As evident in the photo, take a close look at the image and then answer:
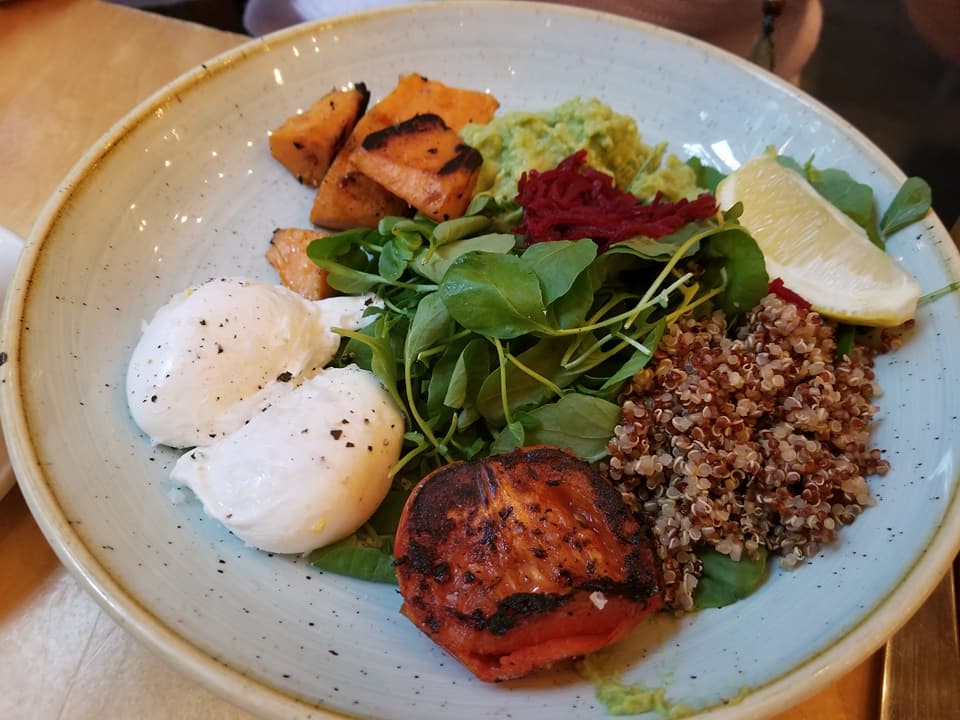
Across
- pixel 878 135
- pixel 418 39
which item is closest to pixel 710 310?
pixel 418 39

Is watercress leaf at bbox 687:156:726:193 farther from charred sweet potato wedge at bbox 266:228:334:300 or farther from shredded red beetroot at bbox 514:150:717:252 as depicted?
charred sweet potato wedge at bbox 266:228:334:300

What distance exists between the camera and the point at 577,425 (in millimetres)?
1362

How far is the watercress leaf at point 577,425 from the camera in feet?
4.43

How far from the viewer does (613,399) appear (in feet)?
4.63

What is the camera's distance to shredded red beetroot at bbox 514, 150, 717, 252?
152 centimetres

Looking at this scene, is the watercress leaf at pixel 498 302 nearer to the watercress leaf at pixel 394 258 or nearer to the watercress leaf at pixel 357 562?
the watercress leaf at pixel 394 258

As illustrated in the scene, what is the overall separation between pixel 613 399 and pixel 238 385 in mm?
744

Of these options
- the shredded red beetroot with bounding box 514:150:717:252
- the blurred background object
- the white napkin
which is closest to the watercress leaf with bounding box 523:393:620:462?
the shredded red beetroot with bounding box 514:150:717:252

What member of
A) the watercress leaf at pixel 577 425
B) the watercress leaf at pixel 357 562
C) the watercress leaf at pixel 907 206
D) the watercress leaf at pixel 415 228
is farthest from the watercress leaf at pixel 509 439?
the watercress leaf at pixel 907 206

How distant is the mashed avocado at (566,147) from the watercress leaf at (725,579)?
Result: 88 cm

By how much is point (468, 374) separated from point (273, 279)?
0.64m

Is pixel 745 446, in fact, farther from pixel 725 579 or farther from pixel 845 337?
pixel 845 337

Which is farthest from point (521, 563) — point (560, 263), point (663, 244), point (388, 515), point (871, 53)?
point (871, 53)

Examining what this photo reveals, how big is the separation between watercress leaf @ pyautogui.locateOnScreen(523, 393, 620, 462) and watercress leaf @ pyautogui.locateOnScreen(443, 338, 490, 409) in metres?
0.13
